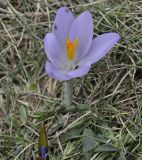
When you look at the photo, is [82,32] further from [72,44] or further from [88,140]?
[88,140]

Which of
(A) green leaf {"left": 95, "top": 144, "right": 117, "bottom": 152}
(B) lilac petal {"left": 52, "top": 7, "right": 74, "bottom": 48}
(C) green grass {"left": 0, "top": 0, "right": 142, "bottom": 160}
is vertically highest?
(B) lilac petal {"left": 52, "top": 7, "right": 74, "bottom": 48}

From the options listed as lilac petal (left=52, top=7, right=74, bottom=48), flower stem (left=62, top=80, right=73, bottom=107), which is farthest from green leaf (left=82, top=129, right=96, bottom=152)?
lilac petal (left=52, top=7, right=74, bottom=48)

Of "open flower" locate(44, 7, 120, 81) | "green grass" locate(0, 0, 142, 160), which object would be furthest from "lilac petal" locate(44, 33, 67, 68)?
"green grass" locate(0, 0, 142, 160)

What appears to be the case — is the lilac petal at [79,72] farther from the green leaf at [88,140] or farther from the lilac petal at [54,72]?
the green leaf at [88,140]

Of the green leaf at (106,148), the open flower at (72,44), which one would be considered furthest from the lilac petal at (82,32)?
the green leaf at (106,148)

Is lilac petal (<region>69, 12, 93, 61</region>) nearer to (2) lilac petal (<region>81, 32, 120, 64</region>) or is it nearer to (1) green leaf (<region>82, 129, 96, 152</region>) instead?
(2) lilac petal (<region>81, 32, 120, 64</region>)

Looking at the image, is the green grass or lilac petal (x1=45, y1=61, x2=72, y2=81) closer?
lilac petal (x1=45, y1=61, x2=72, y2=81)

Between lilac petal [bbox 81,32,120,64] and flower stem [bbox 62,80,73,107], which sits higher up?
lilac petal [bbox 81,32,120,64]
